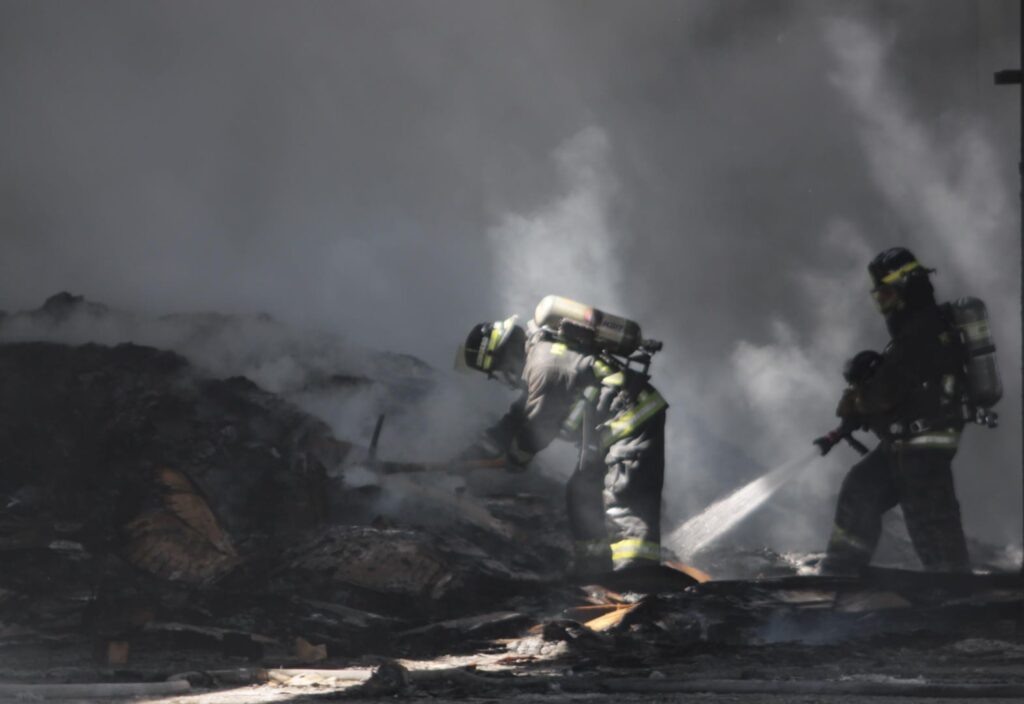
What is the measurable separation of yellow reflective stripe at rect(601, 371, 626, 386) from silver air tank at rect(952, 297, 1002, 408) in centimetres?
192

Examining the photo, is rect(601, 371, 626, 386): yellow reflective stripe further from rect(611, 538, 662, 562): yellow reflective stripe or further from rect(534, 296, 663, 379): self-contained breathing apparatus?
rect(611, 538, 662, 562): yellow reflective stripe

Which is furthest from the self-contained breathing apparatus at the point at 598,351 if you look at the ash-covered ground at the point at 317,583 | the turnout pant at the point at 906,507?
the turnout pant at the point at 906,507

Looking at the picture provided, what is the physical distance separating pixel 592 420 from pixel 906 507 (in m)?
1.88

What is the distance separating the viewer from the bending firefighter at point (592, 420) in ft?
21.3

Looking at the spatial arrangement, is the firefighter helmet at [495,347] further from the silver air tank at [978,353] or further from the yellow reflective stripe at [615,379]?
the silver air tank at [978,353]

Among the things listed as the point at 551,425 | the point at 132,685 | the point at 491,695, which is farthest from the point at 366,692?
the point at 551,425

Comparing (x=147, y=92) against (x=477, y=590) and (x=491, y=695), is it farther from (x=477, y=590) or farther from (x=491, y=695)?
(x=491, y=695)

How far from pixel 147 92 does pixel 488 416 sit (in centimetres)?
385

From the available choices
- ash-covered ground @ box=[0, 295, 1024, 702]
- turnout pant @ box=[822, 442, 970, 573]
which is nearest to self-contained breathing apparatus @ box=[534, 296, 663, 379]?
ash-covered ground @ box=[0, 295, 1024, 702]

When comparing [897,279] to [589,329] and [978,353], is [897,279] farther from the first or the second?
[589,329]

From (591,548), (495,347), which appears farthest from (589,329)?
(591,548)

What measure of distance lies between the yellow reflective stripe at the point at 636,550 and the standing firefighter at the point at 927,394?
141cm

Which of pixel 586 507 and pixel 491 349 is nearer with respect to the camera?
pixel 586 507

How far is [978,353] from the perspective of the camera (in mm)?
5855
